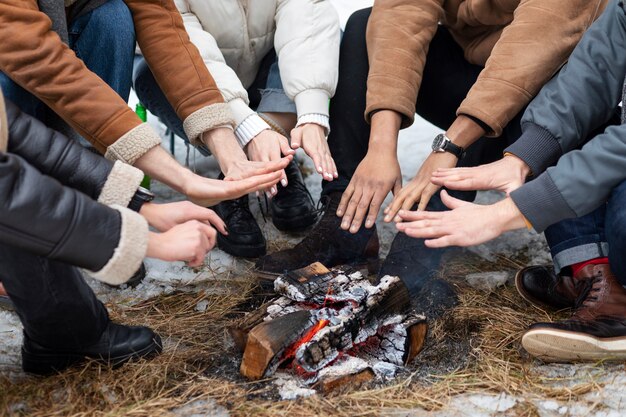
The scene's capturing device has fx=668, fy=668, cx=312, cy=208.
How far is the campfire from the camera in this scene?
76.4 inches

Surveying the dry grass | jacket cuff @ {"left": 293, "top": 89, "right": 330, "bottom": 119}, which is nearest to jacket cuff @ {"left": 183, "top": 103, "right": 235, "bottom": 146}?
jacket cuff @ {"left": 293, "top": 89, "right": 330, "bottom": 119}

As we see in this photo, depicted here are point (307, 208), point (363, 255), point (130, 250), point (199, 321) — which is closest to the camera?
point (130, 250)

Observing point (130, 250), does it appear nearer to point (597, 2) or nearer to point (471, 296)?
point (471, 296)

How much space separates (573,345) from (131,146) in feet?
4.90

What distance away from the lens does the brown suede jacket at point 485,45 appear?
7.99ft

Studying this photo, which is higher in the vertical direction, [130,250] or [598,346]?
[130,250]

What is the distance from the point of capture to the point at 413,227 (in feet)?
6.72

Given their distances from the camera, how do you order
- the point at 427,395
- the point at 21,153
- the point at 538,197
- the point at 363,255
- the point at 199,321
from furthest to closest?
the point at 363,255 → the point at 199,321 → the point at 538,197 → the point at 427,395 → the point at 21,153

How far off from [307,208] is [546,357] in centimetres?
Answer: 141

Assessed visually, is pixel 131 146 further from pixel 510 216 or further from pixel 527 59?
pixel 527 59

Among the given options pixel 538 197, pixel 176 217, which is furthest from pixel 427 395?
pixel 176 217

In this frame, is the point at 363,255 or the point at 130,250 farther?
the point at 363,255

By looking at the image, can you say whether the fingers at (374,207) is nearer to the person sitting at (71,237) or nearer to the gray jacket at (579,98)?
the gray jacket at (579,98)

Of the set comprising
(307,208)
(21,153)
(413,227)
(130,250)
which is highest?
(21,153)
